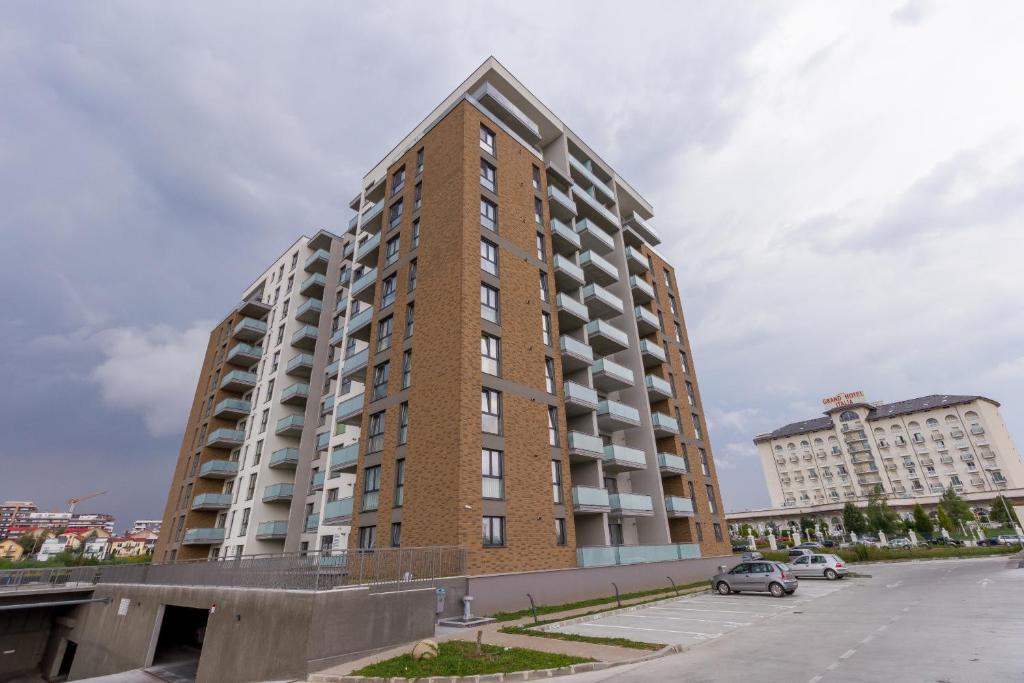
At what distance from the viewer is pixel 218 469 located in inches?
1642

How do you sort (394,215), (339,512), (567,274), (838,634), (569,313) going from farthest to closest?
(394,215)
(567,274)
(569,313)
(339,512)
(838,634)

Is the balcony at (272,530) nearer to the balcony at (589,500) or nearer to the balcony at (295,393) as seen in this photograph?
the balcony at (295,393)

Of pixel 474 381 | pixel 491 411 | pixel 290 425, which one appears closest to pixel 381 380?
pixel 474 381

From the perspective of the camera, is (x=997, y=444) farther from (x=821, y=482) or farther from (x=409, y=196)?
(x=409, y=196)

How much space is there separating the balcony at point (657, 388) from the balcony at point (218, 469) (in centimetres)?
3486

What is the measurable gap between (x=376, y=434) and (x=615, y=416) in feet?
47.2

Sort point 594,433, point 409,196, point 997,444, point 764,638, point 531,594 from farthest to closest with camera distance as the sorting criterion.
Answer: point 997,444 < point 409,196 < point 594,433 < point 531,594 < point 764,638

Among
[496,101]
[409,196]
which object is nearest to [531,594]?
[409,196]

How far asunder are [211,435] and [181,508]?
21.8 ft

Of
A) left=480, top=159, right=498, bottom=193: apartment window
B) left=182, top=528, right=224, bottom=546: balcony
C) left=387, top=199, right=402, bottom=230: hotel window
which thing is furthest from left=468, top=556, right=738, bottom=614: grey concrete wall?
left=182, top=528, right=224, bottom=546: balcony

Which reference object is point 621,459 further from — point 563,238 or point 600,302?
point 563,238

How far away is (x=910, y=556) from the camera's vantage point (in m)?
42.7

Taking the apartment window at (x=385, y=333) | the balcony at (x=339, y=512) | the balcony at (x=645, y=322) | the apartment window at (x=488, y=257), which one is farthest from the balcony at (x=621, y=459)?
the balcony at (x=339, y=512)

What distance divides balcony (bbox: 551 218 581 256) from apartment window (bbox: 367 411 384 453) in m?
16.0
